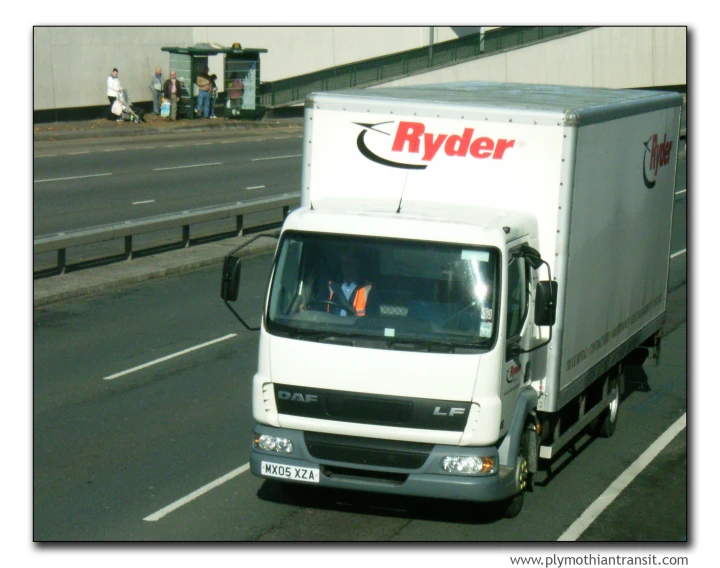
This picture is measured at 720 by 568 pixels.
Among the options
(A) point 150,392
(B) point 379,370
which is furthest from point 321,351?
(A) point 150,392

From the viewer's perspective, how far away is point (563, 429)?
420 inches

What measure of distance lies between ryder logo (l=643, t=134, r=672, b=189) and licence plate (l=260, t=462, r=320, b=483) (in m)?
5.01

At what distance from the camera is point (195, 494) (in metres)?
9.59

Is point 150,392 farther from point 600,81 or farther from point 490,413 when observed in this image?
point 600,81

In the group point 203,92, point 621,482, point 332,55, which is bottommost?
point 621,482

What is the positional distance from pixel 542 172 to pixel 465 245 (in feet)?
3.56

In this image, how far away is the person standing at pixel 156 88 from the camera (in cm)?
4472

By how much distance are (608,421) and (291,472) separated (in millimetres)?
4329

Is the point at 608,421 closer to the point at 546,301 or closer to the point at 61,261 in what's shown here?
the point at 546,301

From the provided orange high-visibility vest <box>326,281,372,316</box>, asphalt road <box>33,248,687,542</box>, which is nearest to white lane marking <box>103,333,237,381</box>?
asphalt road <box>33,248,687,542</box>

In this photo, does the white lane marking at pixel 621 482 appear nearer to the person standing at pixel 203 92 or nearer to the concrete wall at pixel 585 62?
the person standing at pixel 203 92

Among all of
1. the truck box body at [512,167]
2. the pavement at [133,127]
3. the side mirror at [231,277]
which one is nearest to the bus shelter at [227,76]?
the pavement at [133,127]

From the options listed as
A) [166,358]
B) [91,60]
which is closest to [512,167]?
[166,358]

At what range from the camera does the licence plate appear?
8.70 m
